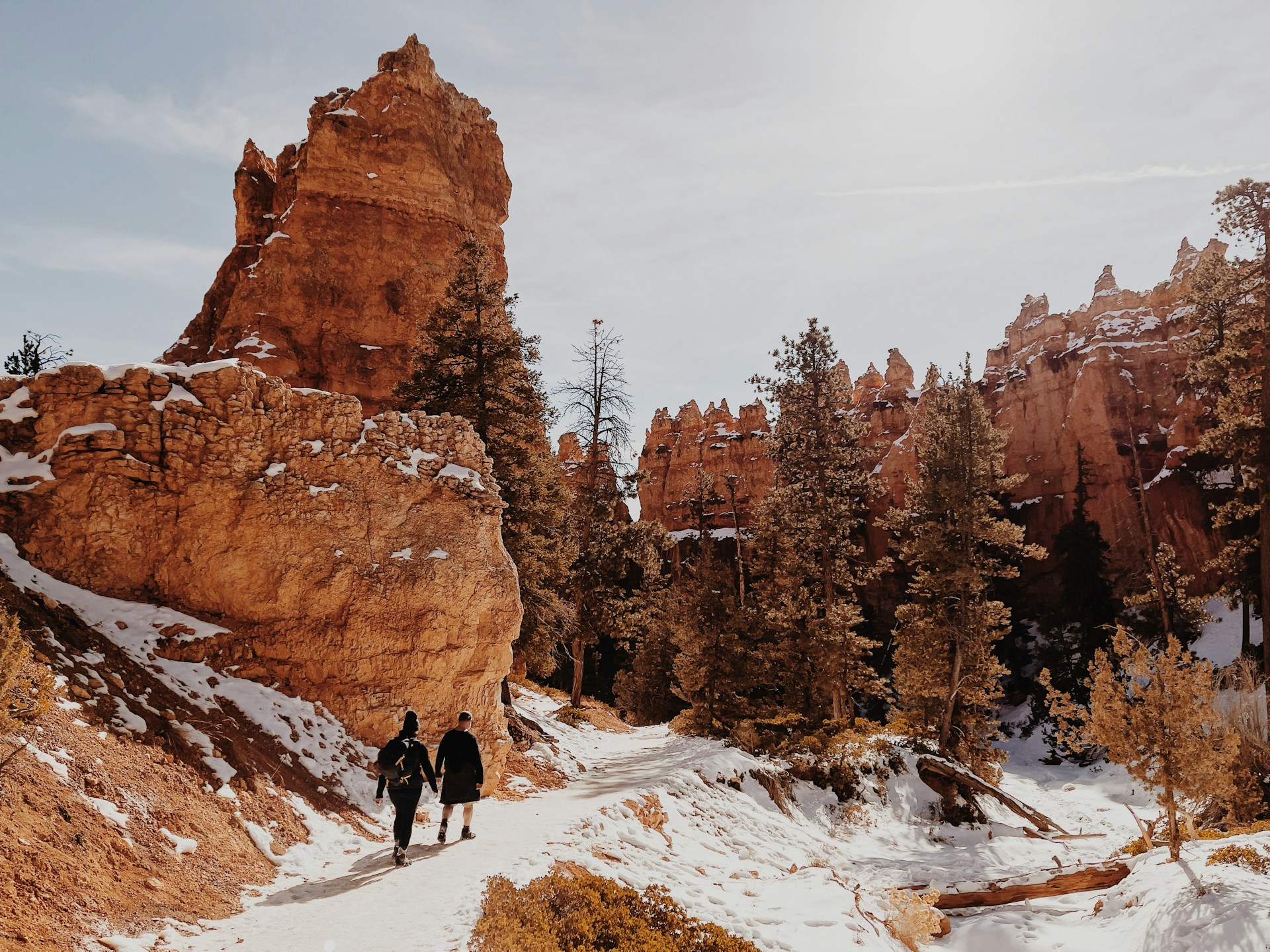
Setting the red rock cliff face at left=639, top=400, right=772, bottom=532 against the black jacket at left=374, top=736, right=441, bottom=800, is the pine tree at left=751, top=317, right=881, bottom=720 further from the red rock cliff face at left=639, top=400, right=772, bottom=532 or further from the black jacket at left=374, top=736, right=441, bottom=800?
the red rock cliff face at left=639, top=400, right=772, bottom=532

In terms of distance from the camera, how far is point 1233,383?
20.5 m

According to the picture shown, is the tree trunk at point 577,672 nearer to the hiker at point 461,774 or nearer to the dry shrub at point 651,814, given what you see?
the dry shrub at point 651,814

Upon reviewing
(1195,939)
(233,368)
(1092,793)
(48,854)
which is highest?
(233,368)

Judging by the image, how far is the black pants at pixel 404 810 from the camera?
23.8 feet

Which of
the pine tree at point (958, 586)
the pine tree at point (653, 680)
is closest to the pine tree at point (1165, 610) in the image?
the pine tree at point (958, 586)

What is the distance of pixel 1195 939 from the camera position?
26.1ft

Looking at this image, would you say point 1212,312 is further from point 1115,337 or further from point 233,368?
point 233,368

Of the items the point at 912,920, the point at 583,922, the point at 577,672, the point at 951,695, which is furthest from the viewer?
the point at 577,672

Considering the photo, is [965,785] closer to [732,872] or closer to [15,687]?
[732,872]

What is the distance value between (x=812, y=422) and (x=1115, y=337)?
3817 centimetres

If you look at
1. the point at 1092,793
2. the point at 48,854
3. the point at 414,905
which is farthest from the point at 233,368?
the point at 1092,793

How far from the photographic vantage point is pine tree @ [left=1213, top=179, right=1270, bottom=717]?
19391 millimetres

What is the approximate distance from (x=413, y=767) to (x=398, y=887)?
1.61 meters

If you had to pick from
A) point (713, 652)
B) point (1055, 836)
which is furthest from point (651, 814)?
point (1055, 836)
